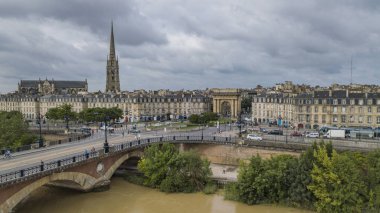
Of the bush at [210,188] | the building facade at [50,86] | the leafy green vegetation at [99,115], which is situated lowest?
the bush at [210,188]

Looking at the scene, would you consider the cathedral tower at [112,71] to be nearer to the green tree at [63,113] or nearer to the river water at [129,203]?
the green tree at [63,113]

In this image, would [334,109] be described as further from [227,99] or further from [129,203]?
[227,99]

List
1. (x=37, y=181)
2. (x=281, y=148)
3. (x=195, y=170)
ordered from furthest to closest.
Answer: (x=281, y=148)
(x=195, y=170)
(x=37, y=181)

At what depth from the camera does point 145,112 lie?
107 m

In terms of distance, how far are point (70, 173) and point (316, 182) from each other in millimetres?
22351

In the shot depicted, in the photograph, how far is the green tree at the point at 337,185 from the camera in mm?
32278

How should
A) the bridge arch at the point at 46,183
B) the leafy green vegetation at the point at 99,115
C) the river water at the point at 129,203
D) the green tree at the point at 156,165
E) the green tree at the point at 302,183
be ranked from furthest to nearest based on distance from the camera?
the leafy green vegetation at the point at 99,115 → the green tree at the point at 156,165 → the river water at the point at 129,203 → the green tree at the point at 302,183 → the bridge arch at the point at 46,183

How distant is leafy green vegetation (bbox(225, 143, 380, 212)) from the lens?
32594mm

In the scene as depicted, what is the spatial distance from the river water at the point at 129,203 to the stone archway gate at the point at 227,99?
260ft

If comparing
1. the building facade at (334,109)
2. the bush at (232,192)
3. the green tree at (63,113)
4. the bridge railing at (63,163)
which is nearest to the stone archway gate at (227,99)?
the building facade at (334,109)

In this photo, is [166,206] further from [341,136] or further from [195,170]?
[341,136]

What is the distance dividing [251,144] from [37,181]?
98.7ft

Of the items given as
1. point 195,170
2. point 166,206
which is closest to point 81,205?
point 166,206

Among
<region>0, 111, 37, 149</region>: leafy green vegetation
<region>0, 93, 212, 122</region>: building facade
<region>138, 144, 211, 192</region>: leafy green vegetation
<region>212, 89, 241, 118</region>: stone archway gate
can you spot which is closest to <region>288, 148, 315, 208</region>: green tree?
<region>138, 144, 211, 192</region>: leafy green vegetation
